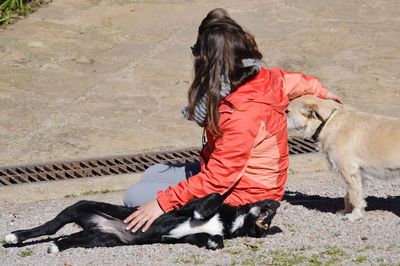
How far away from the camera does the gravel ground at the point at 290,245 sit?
4957 mm

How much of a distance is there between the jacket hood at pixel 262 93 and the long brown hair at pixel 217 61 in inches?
1.7

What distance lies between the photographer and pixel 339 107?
6176 millimetres

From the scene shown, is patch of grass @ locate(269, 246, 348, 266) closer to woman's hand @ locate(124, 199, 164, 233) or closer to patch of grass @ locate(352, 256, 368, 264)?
patch of grass @ locate(352, 256, 368, 264)

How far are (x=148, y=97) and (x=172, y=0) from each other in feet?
12.6

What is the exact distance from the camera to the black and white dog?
5266 millimetres

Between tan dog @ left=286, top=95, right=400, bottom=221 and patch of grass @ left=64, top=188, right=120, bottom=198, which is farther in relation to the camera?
patch of grass @ left=64, top=188, right=120, bottom=198

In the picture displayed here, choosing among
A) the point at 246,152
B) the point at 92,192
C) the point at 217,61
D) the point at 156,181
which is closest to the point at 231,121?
the point at 246,152

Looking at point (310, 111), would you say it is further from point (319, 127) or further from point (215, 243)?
point (215, 243)

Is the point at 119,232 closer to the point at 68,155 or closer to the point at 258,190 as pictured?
the point at 258,190

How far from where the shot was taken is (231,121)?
16.7 feet

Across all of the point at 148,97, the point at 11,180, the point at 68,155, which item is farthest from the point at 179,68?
the point at 11,180

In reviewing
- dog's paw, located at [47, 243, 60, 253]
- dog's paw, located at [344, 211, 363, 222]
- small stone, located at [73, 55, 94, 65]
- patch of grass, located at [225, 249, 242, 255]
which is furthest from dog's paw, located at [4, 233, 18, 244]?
small stone, located at [73, 55, 94, 65]

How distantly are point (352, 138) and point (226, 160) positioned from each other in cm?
138

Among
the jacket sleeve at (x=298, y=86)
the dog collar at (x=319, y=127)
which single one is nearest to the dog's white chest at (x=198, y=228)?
the jacket sleeve at (x=298, y=86)
